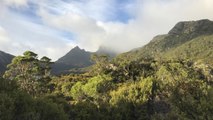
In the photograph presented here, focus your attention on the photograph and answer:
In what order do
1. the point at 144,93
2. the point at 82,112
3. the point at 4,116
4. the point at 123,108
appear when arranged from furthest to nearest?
1. the point at 144,93
2. the point at 123,108
3. the point at 82,112
4. the point at 4,116

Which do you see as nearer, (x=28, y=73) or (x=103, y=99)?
(x=103, y=99)

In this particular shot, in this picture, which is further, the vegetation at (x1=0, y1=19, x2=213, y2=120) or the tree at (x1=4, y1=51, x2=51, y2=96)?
the tree at (x1=4, y1=51, x2=51, y2=96)

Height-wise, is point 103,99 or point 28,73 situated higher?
point 28,73

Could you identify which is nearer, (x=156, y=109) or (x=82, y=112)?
(x=82, y=112)

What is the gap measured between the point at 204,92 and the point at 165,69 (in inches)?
2434

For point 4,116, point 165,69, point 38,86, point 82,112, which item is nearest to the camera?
point 4,116

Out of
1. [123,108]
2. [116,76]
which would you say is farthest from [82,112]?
[116,76]

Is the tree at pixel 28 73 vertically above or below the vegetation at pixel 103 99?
above

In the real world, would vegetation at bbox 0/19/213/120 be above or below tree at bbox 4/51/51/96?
below

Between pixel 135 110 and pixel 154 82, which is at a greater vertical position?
pixel 154 82

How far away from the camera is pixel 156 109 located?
5522 cm

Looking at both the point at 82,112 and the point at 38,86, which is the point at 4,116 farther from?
the point at 38,86

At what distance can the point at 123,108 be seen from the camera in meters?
49.6

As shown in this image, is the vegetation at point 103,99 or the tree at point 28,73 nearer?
the vegetation at point 103,99
